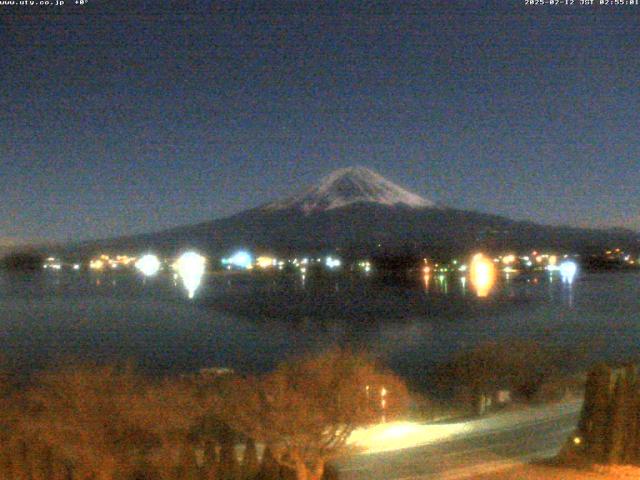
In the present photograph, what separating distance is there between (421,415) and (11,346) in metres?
14.8

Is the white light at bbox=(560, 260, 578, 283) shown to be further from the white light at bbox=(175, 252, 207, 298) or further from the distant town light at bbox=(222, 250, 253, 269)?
the white light at bbox=(175, 252, 207, 298)

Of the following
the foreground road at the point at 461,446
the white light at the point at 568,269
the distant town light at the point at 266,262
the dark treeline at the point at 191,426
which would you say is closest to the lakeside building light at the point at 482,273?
the white light at the point at 568,269

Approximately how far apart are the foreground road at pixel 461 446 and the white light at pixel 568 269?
140 ft

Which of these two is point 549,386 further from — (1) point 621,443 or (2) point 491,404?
(1) point 621,443

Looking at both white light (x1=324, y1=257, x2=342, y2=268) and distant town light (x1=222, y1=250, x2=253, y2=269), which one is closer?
white light (x1=324, y1=257, x2=342, y2=268)

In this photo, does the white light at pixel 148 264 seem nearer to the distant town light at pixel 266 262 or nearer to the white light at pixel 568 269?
the distant town light at pixel 266 262

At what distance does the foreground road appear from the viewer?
32.4 feet

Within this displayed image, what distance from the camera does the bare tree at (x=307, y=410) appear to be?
7.56 meters

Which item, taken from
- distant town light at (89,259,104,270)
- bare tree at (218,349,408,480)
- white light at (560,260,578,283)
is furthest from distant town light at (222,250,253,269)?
bare tree at (218,349,408,480)

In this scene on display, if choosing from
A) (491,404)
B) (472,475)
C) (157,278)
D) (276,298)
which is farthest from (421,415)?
(157,278)

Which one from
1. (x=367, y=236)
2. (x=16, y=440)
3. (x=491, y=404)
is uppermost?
(x=367, y=236)

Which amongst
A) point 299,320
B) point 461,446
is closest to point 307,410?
point 461,446

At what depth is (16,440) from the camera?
8406mm

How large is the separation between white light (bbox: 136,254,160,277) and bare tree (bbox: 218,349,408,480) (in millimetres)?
56844
